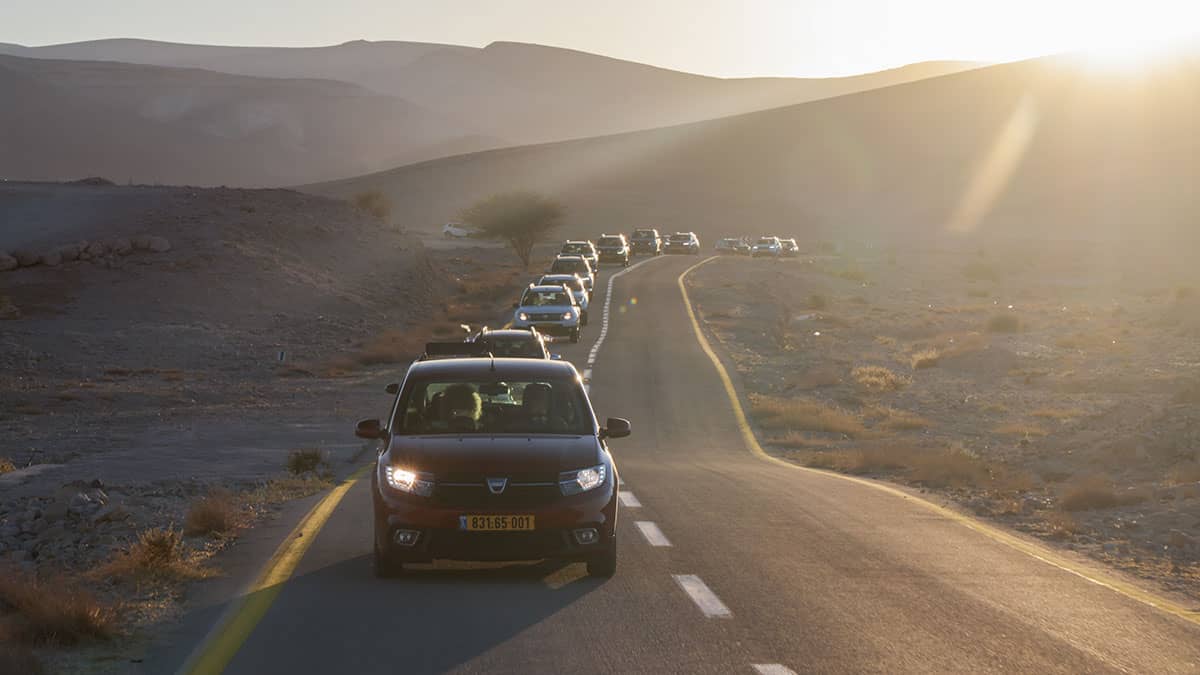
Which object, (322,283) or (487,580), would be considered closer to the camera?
(487,580)

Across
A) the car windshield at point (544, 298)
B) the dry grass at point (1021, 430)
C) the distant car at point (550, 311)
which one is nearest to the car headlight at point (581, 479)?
the dry grass at point (1021, 430)

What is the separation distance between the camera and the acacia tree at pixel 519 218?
289ft

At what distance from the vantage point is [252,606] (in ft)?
30.9

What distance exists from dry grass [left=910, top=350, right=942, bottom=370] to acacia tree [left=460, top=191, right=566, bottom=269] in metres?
45.6

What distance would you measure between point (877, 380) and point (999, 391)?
2.92m

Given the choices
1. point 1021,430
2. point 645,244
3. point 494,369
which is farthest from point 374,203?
point 494,369

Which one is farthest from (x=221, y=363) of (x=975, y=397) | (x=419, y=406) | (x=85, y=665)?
(x=85, y=665)

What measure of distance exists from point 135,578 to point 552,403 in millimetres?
3361

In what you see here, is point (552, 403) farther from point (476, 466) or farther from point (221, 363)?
point (221, 363)

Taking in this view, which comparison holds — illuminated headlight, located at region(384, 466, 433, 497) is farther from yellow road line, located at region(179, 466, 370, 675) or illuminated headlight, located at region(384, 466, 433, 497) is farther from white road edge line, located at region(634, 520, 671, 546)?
white road edge line, located at region(634, 520, 671, 546)

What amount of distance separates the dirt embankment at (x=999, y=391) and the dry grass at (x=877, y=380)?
7 cm

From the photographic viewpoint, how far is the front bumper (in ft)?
32.8

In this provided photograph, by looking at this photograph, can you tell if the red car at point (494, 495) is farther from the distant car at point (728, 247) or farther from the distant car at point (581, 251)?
the distant car at point (728, 247)

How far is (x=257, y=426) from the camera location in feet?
82.0
